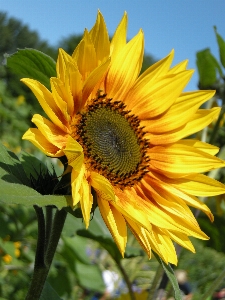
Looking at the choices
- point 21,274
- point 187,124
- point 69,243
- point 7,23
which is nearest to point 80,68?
point 187,124

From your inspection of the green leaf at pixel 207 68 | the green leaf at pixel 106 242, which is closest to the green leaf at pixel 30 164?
the green leaf at pixel 106 242

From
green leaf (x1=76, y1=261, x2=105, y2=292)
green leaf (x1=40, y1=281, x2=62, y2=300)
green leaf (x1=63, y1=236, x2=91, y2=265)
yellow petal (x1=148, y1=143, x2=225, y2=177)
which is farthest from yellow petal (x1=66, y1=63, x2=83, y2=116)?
green leaf (x1=76, y1=261, x2=105, y2=292)

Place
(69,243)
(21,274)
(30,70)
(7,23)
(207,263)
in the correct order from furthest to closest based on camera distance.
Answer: (7,23), (207,263), (21,274), (69,243), (30,70)

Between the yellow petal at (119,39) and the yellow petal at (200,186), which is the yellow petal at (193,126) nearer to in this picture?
the yellow petal at (200,186)

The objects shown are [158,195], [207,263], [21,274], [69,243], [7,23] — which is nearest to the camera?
[158,195]

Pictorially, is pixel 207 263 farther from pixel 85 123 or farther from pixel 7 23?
pixel 7 23

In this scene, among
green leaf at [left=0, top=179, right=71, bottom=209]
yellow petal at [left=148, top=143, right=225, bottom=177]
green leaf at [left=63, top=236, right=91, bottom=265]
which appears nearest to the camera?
green leaf at [left=0, top=179, right=71, bottom=209]

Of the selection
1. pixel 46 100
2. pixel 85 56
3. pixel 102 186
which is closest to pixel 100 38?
pixel 85 56

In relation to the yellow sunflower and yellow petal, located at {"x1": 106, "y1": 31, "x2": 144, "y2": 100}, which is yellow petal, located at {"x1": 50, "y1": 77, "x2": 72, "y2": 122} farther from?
yellow petal, located at {"x1": 106, "y1": 31, "x2": 144, "y2": 100}
